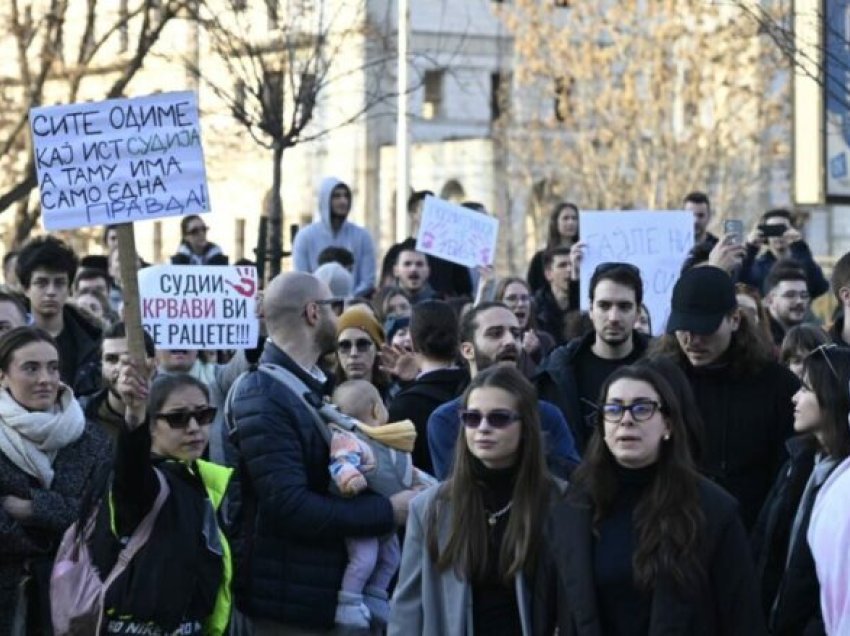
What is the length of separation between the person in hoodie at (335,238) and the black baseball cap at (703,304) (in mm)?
7724

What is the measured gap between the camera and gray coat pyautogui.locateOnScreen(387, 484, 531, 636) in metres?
8.41

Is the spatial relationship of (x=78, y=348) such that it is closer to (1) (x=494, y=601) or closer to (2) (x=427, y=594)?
(2) (x=427, y=594)

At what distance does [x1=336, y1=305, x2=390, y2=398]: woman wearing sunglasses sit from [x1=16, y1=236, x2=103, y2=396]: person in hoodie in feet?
4.94

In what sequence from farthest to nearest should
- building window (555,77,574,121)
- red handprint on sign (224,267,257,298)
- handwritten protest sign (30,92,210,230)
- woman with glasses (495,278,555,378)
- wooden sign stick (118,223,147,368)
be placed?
building window (555,77,574,121), woman with glasses (495,278,555,378), red handprint on sign (224,267,257,298), handwritten protest sign (30,92,210,230), wooden sign stick (118,223,147,368)

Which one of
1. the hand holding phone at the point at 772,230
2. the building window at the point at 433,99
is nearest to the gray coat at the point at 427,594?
the hand holding phone at the point at 772,230

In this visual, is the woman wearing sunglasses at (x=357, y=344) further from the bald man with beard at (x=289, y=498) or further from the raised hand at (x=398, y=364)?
the bald man with beard at (x=289, y=498)

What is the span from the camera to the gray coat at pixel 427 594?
8414mm

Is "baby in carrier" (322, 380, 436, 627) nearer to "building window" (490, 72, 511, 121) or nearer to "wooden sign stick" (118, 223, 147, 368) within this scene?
"wooden sign stick" (118, 223, 147, 368)

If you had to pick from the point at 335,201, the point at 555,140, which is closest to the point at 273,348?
the point at 335,201

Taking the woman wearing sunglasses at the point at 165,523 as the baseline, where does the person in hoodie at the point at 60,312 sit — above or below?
above

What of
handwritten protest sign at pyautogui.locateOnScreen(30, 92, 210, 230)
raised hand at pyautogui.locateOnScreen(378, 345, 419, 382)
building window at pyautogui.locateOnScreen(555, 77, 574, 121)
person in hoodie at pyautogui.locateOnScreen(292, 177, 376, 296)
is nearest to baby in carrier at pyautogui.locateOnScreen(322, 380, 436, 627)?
handwritten protest sign at pyautogui.locateOnScreen(30, 92, 210, 230)

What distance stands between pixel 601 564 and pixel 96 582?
90.2 inches

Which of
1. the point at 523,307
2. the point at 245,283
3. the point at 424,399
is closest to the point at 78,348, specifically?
the point at 245,283

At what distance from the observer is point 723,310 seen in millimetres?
10430
